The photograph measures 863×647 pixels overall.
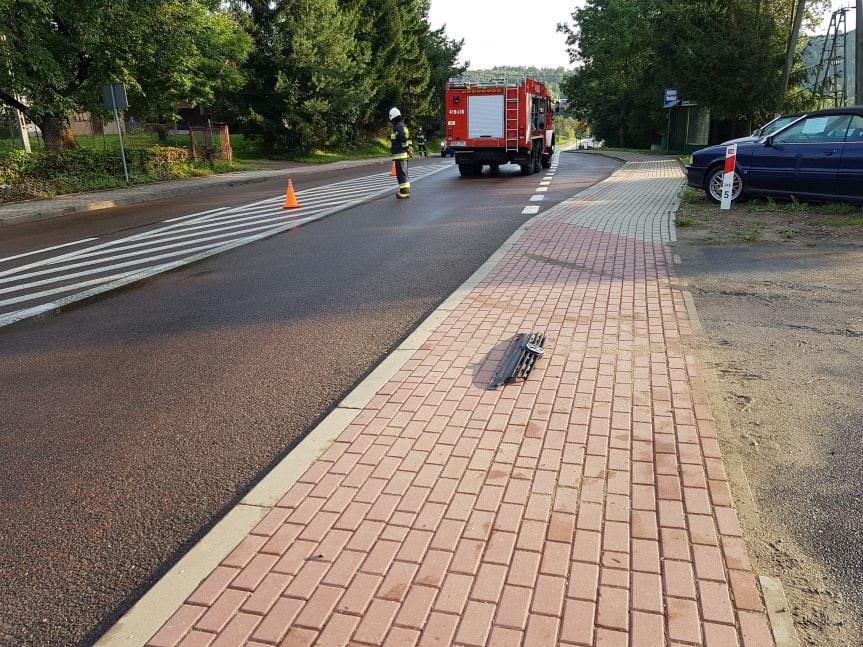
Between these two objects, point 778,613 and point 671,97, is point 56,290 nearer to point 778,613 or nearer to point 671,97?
point 778,613

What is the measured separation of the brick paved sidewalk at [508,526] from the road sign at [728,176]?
786cm

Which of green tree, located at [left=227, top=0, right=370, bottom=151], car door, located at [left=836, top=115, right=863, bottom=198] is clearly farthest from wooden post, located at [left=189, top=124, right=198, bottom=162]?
car door, located at [left=836, top=115, right=863, bottom=198]

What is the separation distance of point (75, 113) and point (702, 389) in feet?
77.6

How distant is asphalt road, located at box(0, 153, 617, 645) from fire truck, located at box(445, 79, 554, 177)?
45.9 feet

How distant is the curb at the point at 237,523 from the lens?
251 centimetres

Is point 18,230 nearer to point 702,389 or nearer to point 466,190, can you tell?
point 466,190

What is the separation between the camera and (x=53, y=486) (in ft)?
11.8

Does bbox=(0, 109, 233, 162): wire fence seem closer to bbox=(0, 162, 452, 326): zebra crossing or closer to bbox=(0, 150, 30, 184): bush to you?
bbox=(0, 150, 30, 184): bush

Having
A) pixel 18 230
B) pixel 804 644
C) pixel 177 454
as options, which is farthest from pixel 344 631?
pixel 18 230

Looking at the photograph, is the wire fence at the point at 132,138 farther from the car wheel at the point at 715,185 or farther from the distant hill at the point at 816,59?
the distant hill at the point at 816,59

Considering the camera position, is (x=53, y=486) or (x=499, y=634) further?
(x=53, y=486)

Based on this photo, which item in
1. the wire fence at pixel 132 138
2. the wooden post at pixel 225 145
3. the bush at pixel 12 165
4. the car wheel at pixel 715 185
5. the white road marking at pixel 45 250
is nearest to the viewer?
the white road marking at pixel 45 250

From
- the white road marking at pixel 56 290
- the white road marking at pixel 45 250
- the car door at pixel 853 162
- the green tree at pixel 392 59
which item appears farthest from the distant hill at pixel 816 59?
the white road marking at pixel 56 290

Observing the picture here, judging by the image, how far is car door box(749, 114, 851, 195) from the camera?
11.1 m
